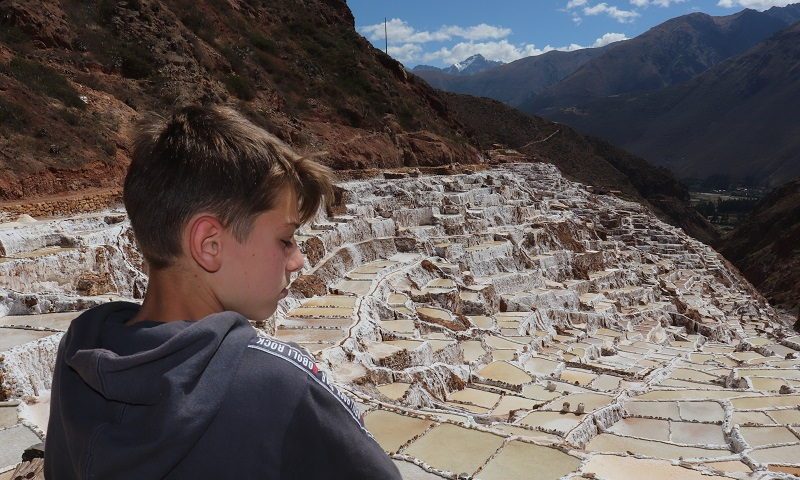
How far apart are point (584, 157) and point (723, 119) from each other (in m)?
102

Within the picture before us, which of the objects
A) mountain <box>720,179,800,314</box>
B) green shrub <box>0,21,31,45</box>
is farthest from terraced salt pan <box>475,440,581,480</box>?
mountain <box>720,179,800,314</box>

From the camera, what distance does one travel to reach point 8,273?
841 cm

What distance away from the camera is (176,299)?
142cm

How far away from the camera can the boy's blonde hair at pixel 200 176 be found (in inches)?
51.7

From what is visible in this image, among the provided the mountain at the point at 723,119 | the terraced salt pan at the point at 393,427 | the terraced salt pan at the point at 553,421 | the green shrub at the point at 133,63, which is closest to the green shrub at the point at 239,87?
the green shrub at the point at 133,63

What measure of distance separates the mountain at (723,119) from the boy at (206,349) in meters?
130

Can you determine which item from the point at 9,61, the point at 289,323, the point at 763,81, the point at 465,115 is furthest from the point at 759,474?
the point at 763,81

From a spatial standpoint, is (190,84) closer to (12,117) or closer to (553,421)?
(12,117)

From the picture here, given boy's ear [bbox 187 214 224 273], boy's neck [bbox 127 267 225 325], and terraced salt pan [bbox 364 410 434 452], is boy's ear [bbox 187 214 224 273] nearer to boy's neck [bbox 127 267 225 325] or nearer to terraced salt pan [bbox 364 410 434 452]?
boy's neck [bbox 127 267 225 325]

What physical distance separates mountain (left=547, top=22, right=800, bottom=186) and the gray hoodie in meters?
130

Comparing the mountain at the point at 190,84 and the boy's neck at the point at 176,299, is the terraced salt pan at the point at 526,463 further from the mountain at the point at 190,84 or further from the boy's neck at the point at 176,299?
the boy's neck at the point at 176,299

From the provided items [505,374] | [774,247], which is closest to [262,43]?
[505,374]

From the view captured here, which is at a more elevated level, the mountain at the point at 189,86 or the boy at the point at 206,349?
the mountain at the point at 189,86

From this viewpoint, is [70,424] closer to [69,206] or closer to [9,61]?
[69,206]
